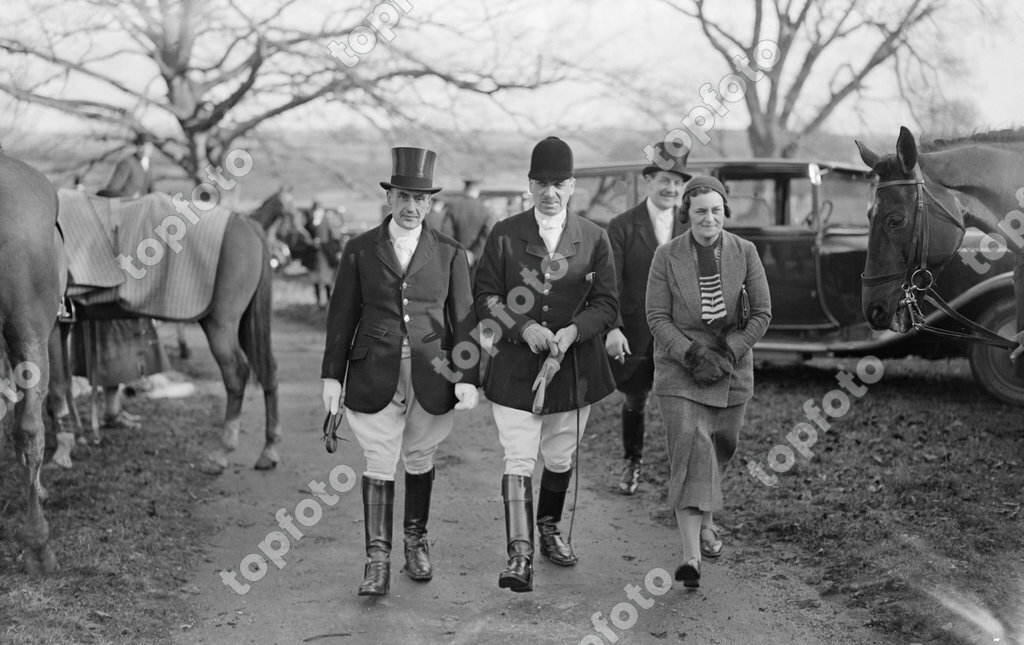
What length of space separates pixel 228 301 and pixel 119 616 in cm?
344

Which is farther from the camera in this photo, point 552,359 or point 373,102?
point 373,102

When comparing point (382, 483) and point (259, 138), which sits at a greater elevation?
point (259, 138)

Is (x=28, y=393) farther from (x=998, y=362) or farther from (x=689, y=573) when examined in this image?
(x=998, y=362)

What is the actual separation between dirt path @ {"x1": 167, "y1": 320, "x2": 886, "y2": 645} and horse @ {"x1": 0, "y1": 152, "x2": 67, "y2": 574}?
0.98m

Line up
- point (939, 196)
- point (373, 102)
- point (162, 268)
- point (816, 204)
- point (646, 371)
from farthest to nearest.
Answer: point (373, 102)
point (816, 204)
point (162, 268)
point (646, 371)
point (939, 196)

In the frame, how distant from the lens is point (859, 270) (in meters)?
8.64

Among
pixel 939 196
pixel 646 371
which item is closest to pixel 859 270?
pixel 646 371

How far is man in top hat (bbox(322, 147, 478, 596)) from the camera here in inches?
180

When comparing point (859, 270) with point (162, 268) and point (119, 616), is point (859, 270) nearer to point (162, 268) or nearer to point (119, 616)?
point (162, 268)

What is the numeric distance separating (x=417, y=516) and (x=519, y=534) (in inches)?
23.5

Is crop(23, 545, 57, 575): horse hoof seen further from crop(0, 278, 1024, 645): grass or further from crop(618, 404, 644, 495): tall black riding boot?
crop(618, 404, 644, 495): tall black riding boot

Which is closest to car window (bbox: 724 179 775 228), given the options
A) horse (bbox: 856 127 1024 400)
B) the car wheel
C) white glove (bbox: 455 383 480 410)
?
the car wheel

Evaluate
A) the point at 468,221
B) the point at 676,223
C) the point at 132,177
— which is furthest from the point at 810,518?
the point at 468,221

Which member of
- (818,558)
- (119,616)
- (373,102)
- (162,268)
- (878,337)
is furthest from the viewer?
(373,102)
